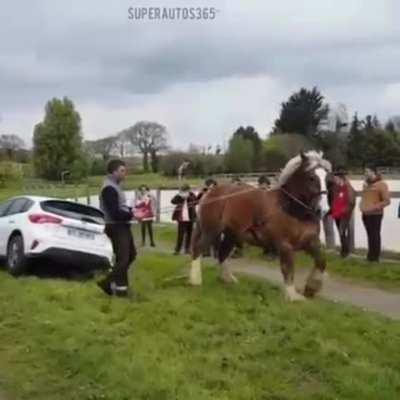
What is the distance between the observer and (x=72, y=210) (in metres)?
14.1

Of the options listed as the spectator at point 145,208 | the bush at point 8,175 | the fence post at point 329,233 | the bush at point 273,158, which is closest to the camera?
the fence post at point 329,233

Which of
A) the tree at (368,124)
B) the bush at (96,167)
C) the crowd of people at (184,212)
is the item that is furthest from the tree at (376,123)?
the crowd of people at (184,212)

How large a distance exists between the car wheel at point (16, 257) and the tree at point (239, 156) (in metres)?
42.6

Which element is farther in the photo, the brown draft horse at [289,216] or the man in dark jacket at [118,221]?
the brown draft horse at [289,216]

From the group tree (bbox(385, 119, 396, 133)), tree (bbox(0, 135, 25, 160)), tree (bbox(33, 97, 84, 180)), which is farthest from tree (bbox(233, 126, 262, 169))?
tree (bbox(0, 135, 25, 160))

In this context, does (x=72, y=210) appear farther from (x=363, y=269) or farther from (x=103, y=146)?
(x=103, y=146)

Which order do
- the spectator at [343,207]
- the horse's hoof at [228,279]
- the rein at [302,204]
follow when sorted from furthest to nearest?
the spectator at [343,207] < the horse's hoof at [228,279] < the rein at [302,204]

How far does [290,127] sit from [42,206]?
68872 mm

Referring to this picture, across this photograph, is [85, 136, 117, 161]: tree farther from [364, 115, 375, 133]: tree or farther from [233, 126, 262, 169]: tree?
[364, 115, 375, 133]: tree

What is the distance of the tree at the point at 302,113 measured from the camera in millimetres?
77781

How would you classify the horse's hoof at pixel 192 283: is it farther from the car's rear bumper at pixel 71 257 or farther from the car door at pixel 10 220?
the car door at pixel 10 220

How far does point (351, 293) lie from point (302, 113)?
71.1 m

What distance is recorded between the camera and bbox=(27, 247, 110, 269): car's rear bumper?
1362 cm

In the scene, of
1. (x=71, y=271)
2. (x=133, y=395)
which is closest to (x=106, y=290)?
(x=71, y=271)
